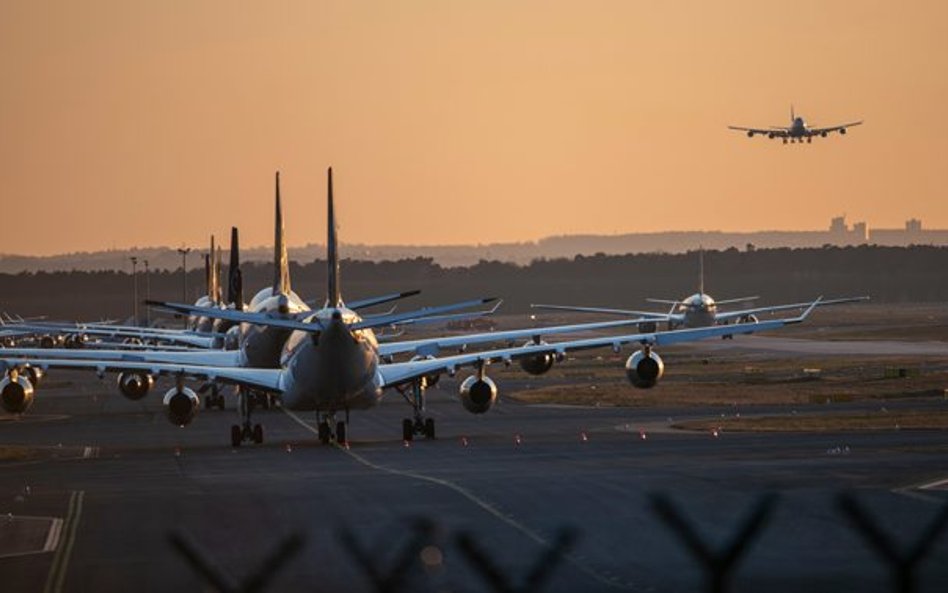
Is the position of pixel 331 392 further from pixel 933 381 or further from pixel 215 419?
pixel 933 381

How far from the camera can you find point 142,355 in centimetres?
7969

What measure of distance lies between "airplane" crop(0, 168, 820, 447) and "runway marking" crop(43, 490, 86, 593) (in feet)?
38.4

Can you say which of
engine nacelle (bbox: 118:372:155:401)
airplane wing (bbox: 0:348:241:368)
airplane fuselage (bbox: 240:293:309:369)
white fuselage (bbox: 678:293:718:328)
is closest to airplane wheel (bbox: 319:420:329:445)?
airplane wing (bbox: 0:348:241:368)

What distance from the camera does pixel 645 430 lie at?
7944 cm

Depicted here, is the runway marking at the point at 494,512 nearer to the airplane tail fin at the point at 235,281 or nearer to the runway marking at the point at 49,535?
the runway marking at the point at 49,535

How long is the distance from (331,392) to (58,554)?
26965 mm

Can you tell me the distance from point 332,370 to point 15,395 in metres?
11.5

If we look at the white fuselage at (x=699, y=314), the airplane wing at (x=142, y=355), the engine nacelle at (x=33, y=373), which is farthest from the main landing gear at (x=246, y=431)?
the white fuselage at (x=699, y=314)

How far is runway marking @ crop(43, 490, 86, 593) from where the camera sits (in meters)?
39.0

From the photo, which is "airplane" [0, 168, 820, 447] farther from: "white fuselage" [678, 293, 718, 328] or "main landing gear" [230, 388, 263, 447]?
"white fuselage" [678, 293, 718, 328]

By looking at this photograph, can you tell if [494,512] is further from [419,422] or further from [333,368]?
[419,422]

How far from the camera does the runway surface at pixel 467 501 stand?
1549 inches

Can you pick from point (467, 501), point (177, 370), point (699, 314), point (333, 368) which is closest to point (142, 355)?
point (177, 370)

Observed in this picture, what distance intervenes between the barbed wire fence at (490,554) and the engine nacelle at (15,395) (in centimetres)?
2739
